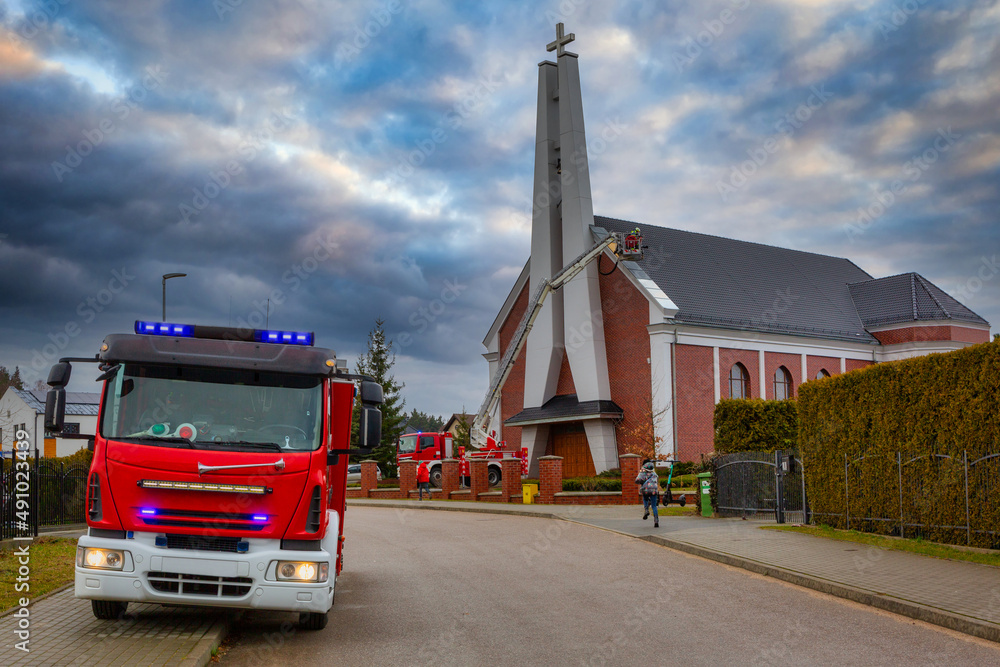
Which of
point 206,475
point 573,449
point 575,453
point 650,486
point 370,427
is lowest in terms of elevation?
point 650,486

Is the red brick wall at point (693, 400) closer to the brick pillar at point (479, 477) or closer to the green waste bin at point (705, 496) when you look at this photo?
the brick pillar at point (479, 477)

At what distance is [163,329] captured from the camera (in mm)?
8180

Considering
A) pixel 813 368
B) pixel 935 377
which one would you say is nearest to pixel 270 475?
pixel 935 377

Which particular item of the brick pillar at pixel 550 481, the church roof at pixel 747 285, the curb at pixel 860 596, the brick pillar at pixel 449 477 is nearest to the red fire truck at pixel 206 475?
the curb at pixel 860 596

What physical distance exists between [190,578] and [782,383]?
39.6 meters

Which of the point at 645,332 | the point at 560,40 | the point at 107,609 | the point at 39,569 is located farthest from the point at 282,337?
the point at 560,40

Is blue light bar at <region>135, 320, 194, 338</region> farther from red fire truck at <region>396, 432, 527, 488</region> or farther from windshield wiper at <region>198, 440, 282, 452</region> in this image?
red fire truck at <region>396, 432, 527, 488</region>

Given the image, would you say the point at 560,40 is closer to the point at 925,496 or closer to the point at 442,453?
the point at 442,453

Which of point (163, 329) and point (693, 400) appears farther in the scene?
point (693, 400)

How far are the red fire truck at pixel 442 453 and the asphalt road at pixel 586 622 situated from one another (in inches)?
938

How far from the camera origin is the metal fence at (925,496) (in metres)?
12.9

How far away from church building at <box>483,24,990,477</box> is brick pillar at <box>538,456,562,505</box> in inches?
290

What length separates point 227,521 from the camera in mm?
7391

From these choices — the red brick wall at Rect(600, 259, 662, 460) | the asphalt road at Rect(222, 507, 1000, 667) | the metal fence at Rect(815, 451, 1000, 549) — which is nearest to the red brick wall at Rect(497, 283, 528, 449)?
the red brick wall at Rect(600, 259, 662, 460)
